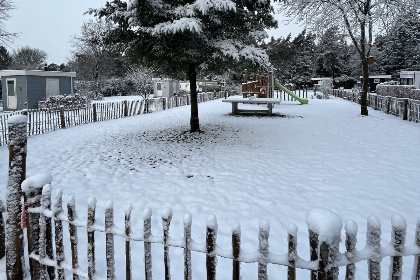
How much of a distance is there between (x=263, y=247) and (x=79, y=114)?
15.5 m

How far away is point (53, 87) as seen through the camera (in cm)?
2362

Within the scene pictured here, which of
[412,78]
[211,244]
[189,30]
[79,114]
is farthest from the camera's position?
[412,78]

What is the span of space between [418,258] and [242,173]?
188 inches

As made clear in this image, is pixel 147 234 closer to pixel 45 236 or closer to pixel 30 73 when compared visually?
pixel 45 236

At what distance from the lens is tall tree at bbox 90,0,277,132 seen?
29.2 ft

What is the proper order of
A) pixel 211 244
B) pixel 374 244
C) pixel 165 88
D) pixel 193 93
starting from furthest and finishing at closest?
pixel 165 88
pixel 193 93
pixel 211 244
pixel 374 244

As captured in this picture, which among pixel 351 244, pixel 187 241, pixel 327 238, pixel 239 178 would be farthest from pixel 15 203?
pixel 239 178

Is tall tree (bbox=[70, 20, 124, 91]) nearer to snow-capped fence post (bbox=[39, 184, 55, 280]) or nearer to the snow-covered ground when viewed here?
the snow-covered ground

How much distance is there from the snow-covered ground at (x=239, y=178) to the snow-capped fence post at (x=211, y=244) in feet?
3.53

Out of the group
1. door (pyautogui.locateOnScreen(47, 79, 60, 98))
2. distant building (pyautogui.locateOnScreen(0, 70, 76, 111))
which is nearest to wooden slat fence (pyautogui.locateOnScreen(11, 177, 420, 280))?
distant building (pyautogui.locateOnScreen(0, 70, 76, 111))

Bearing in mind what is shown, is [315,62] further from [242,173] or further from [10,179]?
[10,179]

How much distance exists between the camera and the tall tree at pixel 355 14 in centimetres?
1542

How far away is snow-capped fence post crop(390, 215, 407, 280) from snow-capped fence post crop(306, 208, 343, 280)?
1.22ft

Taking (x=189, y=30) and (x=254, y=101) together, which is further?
(x=254, y=101)
